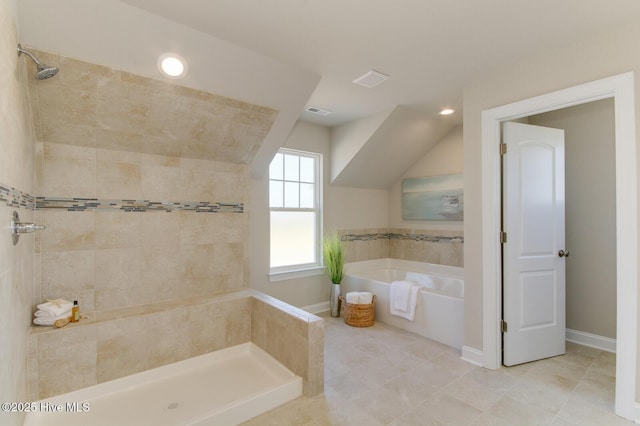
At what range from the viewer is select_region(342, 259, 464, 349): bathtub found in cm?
296

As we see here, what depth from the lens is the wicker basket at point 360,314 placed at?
11.4 feet

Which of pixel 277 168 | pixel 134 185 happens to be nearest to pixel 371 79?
pixel 277 168

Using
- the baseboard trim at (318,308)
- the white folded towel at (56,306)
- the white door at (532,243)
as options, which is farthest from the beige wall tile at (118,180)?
the white door at (532,243)

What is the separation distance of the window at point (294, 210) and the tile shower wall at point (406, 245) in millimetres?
519

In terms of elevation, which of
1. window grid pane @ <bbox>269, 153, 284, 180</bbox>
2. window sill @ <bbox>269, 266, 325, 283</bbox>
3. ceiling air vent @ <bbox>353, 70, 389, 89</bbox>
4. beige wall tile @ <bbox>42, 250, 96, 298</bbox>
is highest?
ceiling air vent @ <bbox>353, 70, 389, 89</bbox>

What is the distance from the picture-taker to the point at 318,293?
4.07m

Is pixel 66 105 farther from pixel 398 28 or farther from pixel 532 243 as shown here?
pixel 532 243

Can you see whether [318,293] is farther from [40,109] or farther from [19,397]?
[40,109]

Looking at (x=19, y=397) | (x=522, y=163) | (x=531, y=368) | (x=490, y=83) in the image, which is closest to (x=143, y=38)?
(x=19, y=397)

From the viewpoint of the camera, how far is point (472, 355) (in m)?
2.63

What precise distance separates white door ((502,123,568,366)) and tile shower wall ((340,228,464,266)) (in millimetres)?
1236

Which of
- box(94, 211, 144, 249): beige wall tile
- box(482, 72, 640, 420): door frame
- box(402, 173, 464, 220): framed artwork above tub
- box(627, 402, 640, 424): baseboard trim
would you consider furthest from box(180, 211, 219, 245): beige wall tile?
box(627, 402, 640, 424): baseboard trim

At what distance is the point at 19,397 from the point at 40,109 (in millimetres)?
1712

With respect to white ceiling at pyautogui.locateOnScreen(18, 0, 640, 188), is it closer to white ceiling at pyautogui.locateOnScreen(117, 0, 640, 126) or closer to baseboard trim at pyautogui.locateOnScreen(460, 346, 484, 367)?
white ceiling at pyautogui.locateOnScreen(117, 0, 640, 126)
